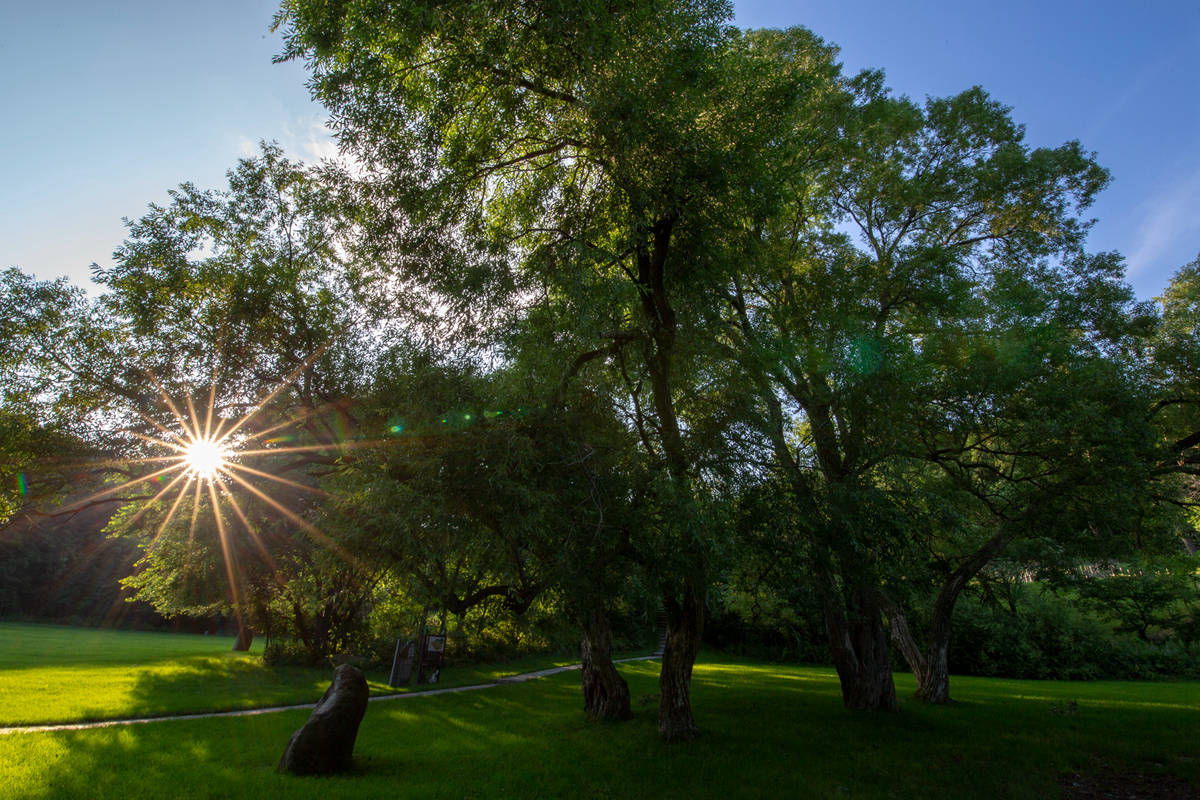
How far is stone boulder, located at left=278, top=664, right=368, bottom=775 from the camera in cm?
834

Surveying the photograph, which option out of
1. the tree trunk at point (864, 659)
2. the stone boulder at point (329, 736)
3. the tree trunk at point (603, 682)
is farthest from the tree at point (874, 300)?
the stone boulder at point (329, 736)

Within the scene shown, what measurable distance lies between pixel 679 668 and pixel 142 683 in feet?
53.2

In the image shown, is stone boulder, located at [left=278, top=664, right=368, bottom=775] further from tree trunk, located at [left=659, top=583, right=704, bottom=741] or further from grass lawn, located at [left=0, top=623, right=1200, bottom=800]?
tree trunk, located at [left=659, top=583, right=704, bottom=741]

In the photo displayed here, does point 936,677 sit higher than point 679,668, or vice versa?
point 679,668

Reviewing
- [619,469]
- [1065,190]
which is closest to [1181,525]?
[1065,190]

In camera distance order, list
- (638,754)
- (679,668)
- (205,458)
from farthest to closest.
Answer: (205,458) < (679,668) < (638,754)

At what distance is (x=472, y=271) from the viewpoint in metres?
9.27

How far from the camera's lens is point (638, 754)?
31.6 ft

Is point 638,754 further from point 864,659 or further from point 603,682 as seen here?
point 864,659

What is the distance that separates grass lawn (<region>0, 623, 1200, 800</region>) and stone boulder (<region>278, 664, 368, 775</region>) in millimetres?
360

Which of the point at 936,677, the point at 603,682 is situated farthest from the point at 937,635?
the point at 603,682

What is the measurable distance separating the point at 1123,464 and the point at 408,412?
11821mm

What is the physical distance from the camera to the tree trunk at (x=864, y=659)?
43.1 ft

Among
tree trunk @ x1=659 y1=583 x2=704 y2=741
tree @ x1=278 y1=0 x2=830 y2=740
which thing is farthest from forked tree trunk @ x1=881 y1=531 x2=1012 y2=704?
tree @ x1=278 y1=0 x2=830 y2=740
